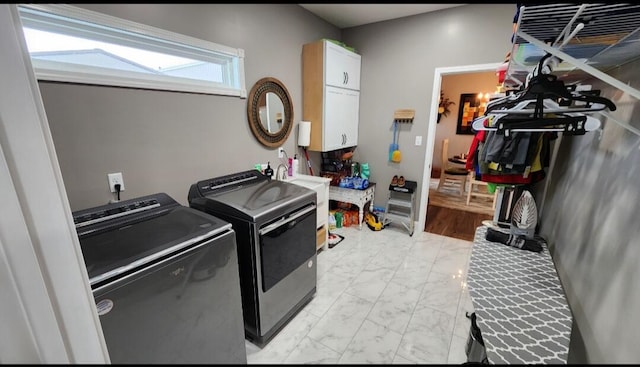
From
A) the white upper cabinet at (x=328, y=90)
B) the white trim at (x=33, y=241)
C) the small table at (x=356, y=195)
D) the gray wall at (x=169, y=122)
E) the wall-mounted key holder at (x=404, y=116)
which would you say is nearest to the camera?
the white trim at (x=33, y=241)

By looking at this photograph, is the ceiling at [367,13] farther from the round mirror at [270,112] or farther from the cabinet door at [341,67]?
the round mirror at [270,112]

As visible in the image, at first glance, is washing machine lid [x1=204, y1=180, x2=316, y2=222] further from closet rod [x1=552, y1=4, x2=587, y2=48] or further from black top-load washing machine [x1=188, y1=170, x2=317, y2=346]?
closet rod [x1=552, y1=4, x2=587, y2=48]

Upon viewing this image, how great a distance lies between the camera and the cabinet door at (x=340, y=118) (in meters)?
3.17

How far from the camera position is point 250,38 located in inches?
96.2

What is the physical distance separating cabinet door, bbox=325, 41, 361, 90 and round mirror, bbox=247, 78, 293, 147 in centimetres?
57

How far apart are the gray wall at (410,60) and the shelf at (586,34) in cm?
180

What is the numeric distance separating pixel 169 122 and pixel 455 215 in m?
3.96

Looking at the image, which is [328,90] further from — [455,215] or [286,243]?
[455,215]

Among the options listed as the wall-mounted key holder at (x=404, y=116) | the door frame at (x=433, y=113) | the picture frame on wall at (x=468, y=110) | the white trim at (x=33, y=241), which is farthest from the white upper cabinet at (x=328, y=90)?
the picture frame on wall at (x=468, y=110)

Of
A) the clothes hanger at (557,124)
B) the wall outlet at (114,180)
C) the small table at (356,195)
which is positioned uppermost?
the clothes hanger at (557,124)

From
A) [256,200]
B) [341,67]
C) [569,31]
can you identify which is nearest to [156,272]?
[256,200]

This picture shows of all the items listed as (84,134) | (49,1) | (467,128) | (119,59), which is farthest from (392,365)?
(467,128)

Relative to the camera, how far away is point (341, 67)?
10.6 ft

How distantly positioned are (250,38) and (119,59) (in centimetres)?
113
